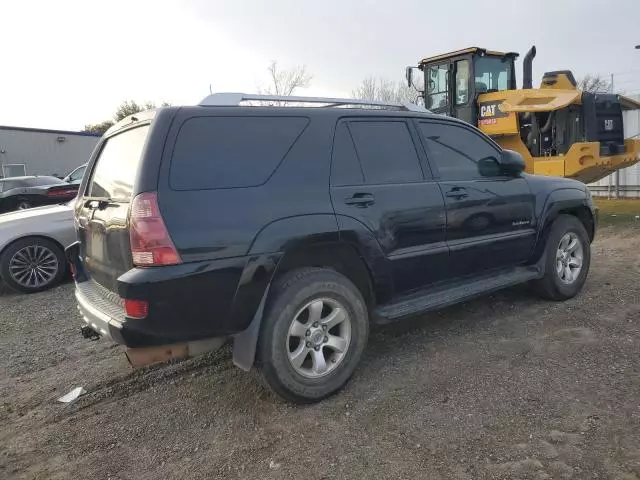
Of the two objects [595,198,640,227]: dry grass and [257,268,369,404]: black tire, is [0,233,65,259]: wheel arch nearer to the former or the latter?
[257,268,369,404]: black tire

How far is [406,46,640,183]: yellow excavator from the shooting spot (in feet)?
29.8

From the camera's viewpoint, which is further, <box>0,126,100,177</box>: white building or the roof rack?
<box>0,126,100,177</box>: white building

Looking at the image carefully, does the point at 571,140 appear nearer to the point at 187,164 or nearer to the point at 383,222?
the point at 383,222

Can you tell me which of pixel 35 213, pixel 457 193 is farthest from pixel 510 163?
pixel 35 213

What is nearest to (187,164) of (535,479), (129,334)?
(129,334)

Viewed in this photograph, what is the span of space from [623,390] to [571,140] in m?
7.37

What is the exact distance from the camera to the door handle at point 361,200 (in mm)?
3395

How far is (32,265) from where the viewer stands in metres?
6.76

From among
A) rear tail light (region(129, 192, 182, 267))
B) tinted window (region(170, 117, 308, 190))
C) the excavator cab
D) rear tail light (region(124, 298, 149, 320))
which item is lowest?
rear tail light (region(124, 298, 149, 320))

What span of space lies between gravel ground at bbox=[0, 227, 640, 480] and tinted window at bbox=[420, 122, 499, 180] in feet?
4.45

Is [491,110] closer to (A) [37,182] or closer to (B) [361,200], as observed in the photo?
(B) [361,200]

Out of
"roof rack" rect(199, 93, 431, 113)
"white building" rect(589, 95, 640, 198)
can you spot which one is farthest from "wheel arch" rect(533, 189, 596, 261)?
"white building" rect(589, 95, 640, 198)

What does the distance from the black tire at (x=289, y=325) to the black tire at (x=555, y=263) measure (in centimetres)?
234

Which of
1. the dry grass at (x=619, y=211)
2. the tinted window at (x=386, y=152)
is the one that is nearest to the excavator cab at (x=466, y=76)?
the dry grass at (x=619, y=211)
